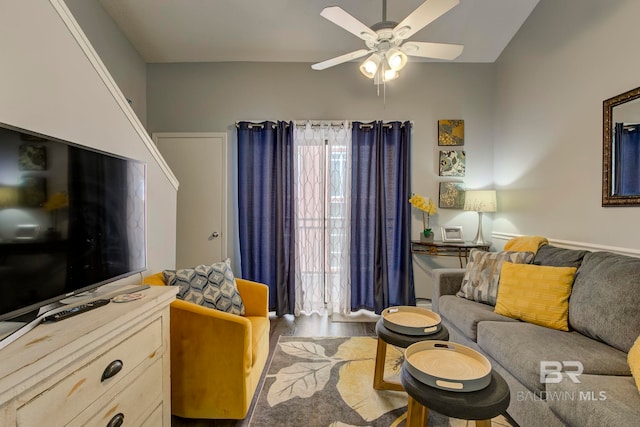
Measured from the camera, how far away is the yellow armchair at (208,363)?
153 centimetres

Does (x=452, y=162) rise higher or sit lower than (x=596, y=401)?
higher

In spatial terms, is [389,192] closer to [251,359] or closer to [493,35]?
[493,35]

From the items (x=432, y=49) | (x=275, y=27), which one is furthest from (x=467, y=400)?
(x=275, y=27)

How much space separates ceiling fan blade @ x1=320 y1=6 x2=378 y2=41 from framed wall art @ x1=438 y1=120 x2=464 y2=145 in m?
1.86

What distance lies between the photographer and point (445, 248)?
3197 millimetres

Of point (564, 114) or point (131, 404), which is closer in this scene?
point (131, 404)

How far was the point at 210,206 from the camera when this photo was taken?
11.2 ft

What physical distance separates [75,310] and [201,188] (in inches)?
99.0

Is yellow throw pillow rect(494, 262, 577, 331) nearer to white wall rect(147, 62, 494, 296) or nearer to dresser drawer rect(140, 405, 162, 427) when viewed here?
white wall rect(147, 62, 494, 296)

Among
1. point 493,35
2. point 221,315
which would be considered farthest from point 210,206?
point 493,35

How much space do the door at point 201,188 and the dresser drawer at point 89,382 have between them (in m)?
2.27

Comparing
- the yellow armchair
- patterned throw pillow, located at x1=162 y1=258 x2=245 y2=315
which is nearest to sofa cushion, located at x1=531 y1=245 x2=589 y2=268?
the yellow armchair

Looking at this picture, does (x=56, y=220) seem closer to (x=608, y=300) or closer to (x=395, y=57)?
(x=395, y=57)

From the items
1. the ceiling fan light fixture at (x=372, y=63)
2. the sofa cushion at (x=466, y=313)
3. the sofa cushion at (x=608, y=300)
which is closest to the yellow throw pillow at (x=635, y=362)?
the sofa cushion at (x=608, y=300)
